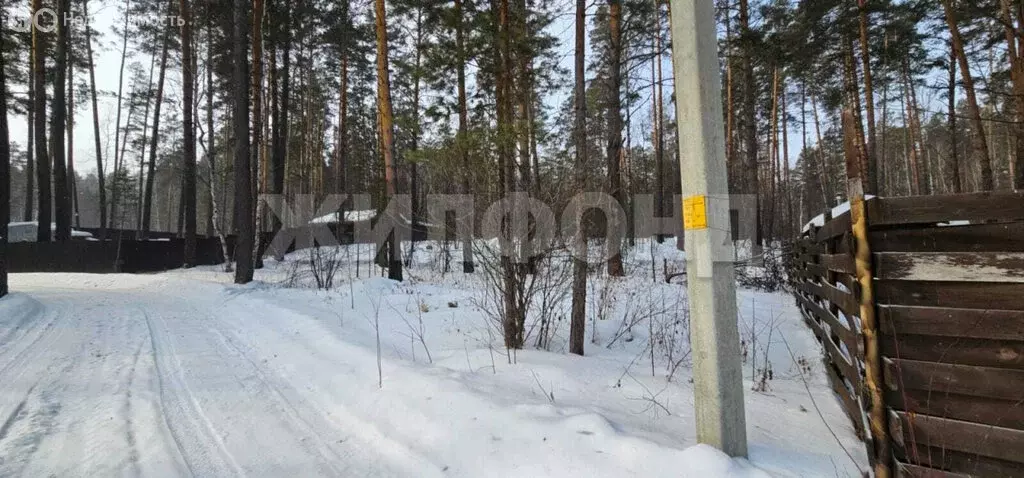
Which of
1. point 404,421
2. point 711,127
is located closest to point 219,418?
point 404,421

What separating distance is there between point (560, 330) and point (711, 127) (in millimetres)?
4054

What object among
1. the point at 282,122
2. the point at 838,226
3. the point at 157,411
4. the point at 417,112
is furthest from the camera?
the point at 282,122

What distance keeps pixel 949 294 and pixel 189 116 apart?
18599mm

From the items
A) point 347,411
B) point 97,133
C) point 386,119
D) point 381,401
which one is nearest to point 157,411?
point 347,411

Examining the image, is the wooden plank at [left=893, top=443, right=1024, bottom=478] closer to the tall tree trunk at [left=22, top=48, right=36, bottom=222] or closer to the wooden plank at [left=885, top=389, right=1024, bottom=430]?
the wooden plank at [left=885, top=389, right=1024, bottom=430]

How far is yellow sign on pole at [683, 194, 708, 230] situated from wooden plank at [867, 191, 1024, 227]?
2.72ft

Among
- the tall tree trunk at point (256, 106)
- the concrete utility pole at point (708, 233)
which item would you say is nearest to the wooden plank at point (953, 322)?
the concrete utility pole at point (708, 233)

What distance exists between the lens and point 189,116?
15.3 m

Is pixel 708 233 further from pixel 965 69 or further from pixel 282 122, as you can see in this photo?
pixel 282 122

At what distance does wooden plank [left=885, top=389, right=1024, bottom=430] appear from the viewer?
1.89 metres

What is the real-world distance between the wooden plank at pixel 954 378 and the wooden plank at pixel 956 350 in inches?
1.7

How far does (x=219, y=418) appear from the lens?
10.5 ft

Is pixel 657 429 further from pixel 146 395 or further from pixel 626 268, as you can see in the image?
pixel 626 268

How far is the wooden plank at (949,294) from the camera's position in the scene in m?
1.90
